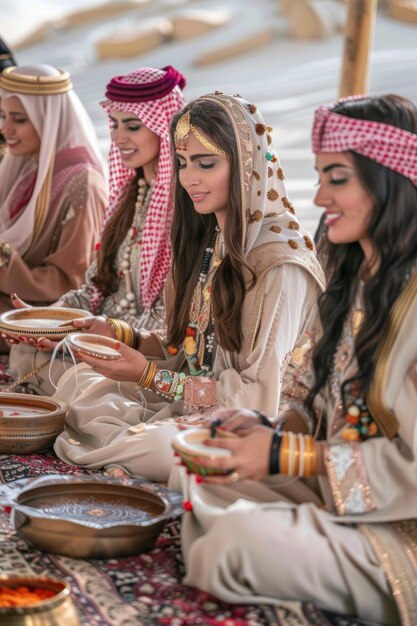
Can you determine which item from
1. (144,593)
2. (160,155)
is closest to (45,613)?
(144,593)

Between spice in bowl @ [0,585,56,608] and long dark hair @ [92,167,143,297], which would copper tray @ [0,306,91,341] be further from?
spice in bowl @ [0,585,56,608]

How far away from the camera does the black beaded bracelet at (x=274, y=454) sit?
9.12 feet

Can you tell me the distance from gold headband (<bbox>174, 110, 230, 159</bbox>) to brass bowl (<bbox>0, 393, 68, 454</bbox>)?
3.66 ft

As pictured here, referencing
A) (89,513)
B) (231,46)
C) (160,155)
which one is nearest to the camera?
(89,513)

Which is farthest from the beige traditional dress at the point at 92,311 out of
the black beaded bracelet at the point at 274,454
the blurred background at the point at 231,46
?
the blurred background at the point at 231,46

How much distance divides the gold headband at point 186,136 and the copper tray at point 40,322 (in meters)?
0.95

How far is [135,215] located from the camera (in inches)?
205

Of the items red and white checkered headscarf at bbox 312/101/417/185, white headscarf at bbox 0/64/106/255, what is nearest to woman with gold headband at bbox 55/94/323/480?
red and white checkered headscarf at bbox 312/101/417/185

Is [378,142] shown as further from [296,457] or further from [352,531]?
[352,531]

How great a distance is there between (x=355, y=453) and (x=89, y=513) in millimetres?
835

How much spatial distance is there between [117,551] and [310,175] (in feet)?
25.9

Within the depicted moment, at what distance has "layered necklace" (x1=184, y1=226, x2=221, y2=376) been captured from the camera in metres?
4.07

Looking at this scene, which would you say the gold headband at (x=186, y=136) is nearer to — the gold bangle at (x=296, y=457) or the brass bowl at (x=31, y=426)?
the brass bowl at (x=31, y=426)

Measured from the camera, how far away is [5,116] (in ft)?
19.7
